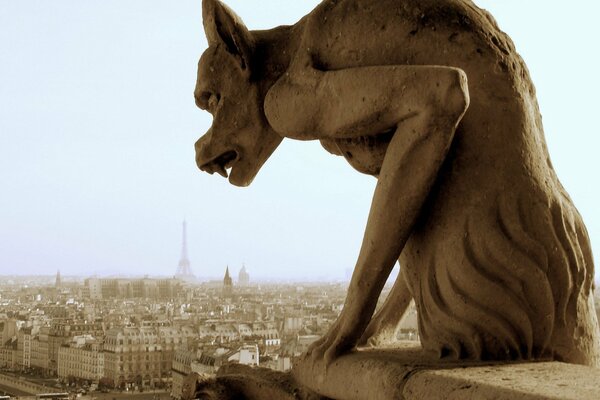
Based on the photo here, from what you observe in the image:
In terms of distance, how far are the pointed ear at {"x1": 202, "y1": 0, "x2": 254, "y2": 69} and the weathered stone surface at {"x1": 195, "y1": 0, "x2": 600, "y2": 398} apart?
5.2 inches

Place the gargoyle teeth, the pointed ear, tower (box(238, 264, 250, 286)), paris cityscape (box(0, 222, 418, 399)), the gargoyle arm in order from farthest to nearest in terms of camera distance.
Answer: tower (box(238, 264, 250, 286))
paris cityscape (box(0, 222, 418, 399))
the gargoyle teeth
the pointed ear
the gargoyle arm

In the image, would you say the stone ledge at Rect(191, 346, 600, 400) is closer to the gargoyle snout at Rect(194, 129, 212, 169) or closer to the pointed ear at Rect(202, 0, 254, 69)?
the gargoyle snout at Rect(194, 129, 212, 169)

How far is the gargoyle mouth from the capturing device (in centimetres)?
190

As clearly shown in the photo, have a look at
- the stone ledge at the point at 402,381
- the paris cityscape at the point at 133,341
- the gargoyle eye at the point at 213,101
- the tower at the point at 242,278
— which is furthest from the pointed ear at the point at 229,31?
the tower at the point at 242,278

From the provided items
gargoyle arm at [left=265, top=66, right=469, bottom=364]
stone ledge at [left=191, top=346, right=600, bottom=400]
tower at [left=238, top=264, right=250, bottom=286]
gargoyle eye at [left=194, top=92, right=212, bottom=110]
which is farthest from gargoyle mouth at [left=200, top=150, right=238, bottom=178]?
tower at [left=238, top=264, right=250, bottom=286]

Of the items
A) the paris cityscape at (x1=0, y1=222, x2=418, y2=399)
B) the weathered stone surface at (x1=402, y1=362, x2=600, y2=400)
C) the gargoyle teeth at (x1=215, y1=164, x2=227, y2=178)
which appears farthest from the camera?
the paris cityscape at (x1=0, y1=222, x2=418, y2=399)

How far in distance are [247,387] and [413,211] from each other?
47 centimetres

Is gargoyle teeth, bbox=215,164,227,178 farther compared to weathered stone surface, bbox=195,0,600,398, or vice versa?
gargoyle teeth, bbox=215,164,227,178

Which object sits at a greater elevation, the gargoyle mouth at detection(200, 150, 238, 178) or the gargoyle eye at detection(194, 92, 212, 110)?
the gargoyle eye at detection(194, 92, 212, 110)

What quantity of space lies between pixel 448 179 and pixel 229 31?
52 centimetres

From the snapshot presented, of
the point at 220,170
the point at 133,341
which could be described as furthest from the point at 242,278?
the point at 220,170

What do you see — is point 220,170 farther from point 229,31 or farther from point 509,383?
point 509,383

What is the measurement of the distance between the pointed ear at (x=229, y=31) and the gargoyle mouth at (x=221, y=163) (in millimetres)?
172

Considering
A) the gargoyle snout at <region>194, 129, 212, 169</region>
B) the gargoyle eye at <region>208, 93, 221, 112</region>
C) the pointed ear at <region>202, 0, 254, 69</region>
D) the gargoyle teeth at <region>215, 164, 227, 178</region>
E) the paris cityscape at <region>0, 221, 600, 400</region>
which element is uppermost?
the pointed ear at <region>202, 0, 254, 69</region>
